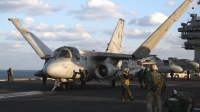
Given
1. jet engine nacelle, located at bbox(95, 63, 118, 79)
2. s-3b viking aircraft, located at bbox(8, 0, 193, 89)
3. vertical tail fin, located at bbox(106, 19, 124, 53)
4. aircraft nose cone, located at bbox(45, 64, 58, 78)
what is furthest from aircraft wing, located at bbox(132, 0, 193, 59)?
aircraft nose cone, located at bbox(45, 64, 58, 78)

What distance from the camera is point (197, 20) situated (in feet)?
267

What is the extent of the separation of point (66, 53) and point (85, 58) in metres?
2.45

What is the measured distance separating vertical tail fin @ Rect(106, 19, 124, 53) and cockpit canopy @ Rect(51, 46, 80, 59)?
23.3 feet

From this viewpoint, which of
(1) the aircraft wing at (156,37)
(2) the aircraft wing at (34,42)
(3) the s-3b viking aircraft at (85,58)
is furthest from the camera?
(2) the aircraft wing at (34,42)

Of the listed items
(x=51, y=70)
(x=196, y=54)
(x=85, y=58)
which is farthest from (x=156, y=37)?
(x=196, y=54)

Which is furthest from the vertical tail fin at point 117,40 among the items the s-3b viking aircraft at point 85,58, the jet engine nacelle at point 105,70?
the jet engine nacelle at point 105,70

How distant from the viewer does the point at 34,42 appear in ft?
97.9

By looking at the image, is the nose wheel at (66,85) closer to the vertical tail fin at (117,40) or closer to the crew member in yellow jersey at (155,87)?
the vertical tail fin at (117,40)

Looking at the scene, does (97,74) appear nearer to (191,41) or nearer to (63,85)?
(63,85)

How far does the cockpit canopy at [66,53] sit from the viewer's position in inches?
944

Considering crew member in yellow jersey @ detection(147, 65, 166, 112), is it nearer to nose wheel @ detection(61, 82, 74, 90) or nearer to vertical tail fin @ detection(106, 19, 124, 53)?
nose wheel @ detection(61, 82, 74, 90)

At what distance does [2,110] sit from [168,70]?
142ft

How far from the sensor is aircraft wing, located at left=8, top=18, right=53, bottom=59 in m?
28.7

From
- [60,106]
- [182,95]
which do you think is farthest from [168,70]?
[182,95]
